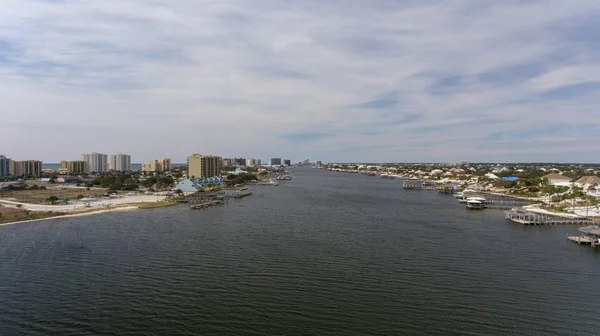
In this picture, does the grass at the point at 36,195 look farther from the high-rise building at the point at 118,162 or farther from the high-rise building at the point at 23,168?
the high-rise building at the point at 118,162

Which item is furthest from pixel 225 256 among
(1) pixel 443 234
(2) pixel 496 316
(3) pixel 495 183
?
(3) pixel 495 183

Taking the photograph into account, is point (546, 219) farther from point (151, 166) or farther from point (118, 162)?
point (118, 162)

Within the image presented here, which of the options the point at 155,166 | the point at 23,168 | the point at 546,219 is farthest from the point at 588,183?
the point at 23,168

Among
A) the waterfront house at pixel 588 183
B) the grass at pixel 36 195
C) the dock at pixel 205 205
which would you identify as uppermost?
the waterfront house at pixel 588 183

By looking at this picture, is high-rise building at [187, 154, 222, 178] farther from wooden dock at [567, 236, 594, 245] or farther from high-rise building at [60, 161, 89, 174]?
wooden dock at [567, 236, 594, 245]

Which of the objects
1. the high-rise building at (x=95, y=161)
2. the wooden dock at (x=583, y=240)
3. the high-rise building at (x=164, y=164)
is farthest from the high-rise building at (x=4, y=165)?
the wooden dock at (x=583, y=240)

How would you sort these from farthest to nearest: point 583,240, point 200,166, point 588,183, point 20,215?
point 200,166 → point 588,183 → point 20,215 → point 583,240

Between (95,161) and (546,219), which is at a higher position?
(95,161)
